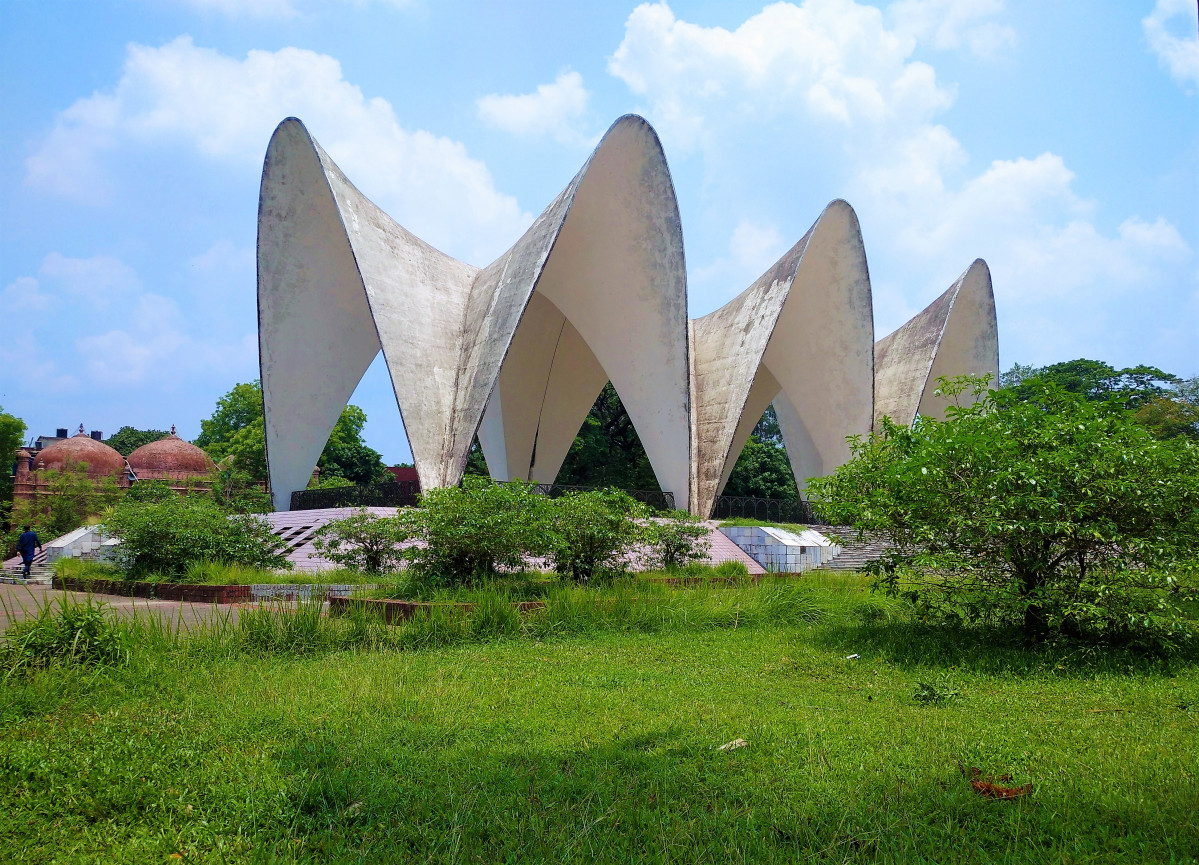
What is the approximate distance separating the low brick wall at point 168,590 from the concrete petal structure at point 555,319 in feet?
24.3

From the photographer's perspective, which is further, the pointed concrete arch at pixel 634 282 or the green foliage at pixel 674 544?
the pointed concrete arch at pixel 634 282

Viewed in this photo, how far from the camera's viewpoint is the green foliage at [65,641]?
4.60 meters

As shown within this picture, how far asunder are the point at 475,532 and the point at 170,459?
33.3 metres

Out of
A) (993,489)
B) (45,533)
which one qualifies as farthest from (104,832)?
(45,533)

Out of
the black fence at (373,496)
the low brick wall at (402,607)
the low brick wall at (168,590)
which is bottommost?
the low brick wall at (402,607)

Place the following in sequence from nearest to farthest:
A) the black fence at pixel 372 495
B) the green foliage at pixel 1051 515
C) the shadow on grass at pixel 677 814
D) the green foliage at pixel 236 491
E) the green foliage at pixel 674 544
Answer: the shadow on grass at pixel 677 814
the green foliage at pixel 1051 515
the green foliage at pixel 674 544
the black fence at pixel 372 495
the green foliage at pixel 236 491

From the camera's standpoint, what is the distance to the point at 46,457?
1437 inches

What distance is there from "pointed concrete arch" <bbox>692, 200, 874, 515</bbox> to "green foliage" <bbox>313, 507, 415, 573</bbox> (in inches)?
469

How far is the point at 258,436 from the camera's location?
37562mm

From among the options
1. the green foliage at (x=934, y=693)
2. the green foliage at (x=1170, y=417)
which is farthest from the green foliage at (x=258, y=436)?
the green foliage at (x=934, y=693)

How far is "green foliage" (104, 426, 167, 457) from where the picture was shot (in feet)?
186

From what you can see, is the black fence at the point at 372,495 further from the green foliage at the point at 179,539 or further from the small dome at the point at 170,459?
the small dome at the point at 170,459

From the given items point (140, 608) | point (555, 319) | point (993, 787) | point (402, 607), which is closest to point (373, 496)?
point (140, 608)

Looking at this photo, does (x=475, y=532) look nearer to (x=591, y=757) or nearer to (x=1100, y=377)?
(x=591, y=757)
